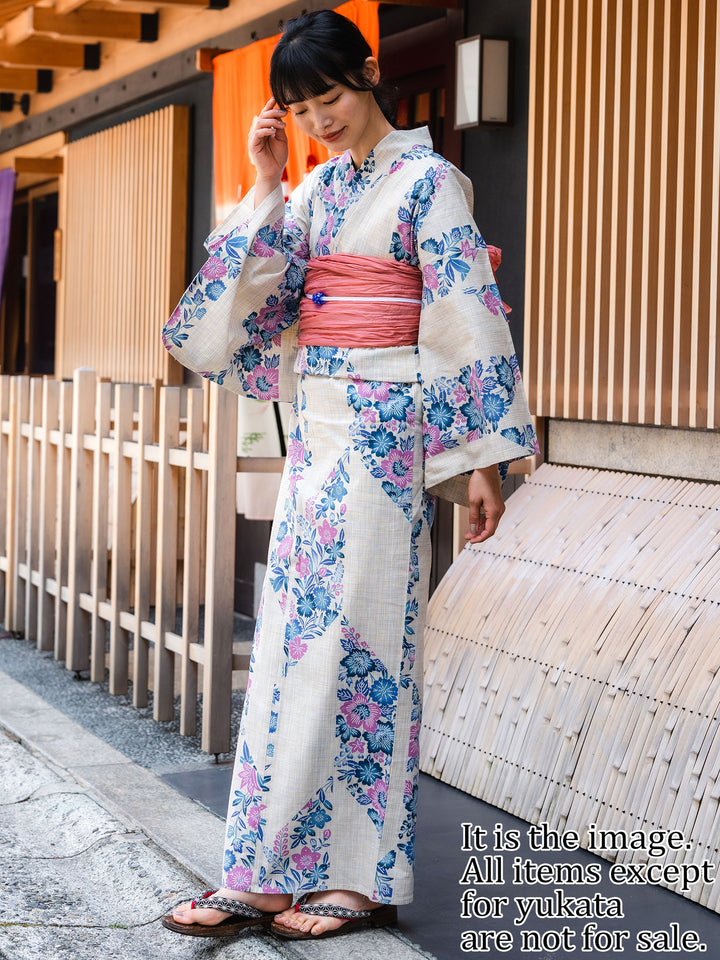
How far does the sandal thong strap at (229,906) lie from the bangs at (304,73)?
1.68 metres

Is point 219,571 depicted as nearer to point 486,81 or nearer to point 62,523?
point 62,523

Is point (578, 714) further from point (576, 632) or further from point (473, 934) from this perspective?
point (473, 934)

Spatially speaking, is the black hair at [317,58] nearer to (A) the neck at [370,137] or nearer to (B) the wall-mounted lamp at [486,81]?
(A) the neck at [370,137]

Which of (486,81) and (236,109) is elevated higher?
(236,109)

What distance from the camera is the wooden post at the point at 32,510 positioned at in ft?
18.7

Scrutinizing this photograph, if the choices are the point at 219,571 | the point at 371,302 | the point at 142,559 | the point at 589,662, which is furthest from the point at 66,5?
the point at 589,662

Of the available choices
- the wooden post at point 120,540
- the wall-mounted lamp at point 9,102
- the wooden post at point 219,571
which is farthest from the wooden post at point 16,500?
the wall-mounted lamp at point 9,102

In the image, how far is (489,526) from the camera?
2617 mm

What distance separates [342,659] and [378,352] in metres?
0.65

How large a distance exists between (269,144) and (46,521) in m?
3.30

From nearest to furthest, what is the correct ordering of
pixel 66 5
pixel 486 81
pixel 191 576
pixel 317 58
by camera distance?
1. pixel 317 58
2. pixel 191 576
3. pixel 486 81
4. pixel 66 5

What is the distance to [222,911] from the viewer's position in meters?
2.63

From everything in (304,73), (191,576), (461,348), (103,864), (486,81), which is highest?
(486,81)

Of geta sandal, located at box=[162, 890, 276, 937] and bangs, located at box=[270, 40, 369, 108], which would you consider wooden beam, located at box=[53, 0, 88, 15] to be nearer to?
bangs, located at box=[270, 40, 369, 108]
